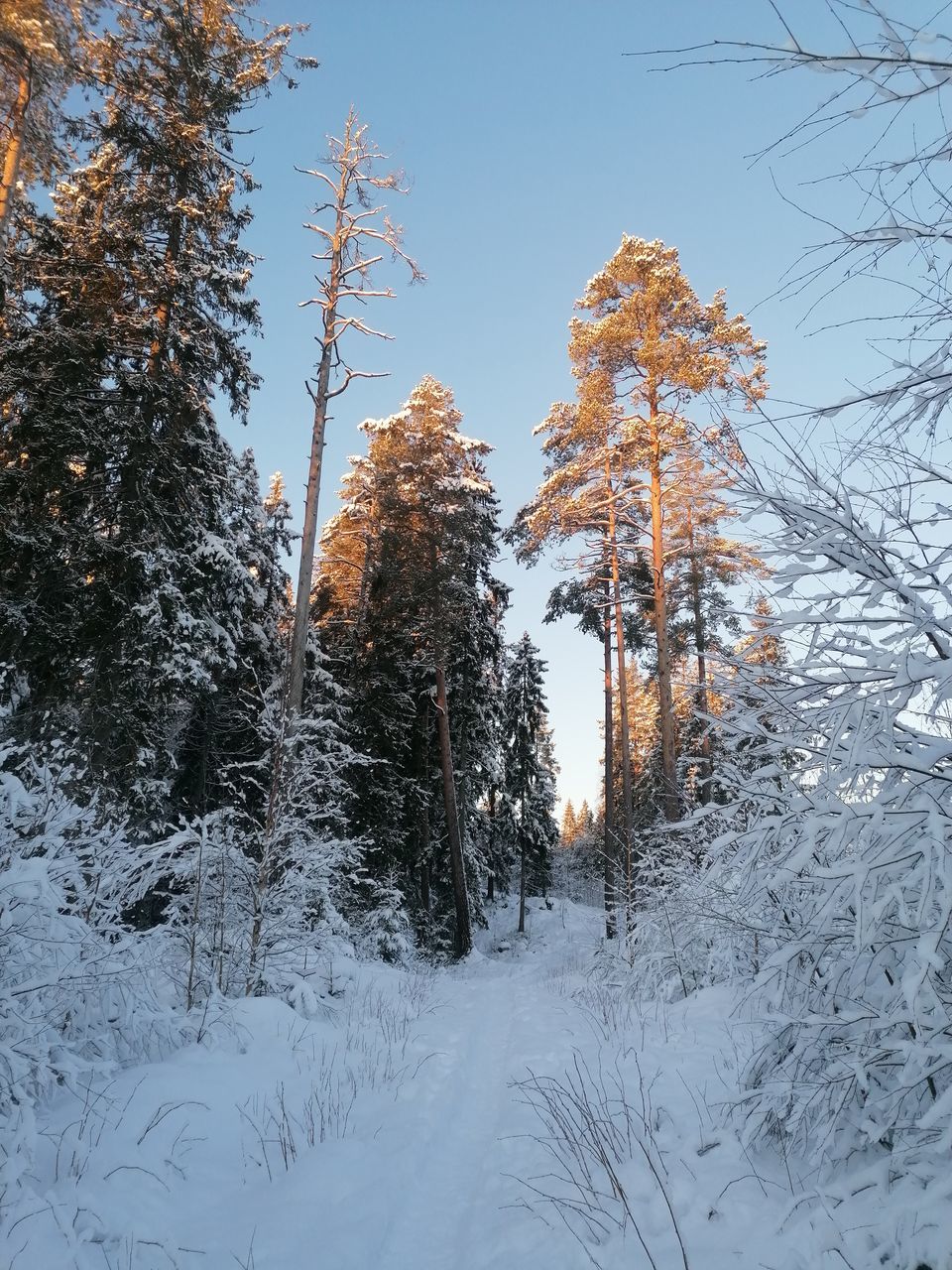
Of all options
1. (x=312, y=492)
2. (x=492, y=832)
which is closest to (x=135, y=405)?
(x=312, y=492)

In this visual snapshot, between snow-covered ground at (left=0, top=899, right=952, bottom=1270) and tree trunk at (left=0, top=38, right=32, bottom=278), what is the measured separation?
10.3m

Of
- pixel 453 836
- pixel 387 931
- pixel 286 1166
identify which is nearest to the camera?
pixel 286 1166

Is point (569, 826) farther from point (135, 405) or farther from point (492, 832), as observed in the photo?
point (135, 405)

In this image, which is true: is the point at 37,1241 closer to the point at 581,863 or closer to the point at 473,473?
the point at 473,473

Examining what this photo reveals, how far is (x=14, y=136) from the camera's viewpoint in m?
8.91

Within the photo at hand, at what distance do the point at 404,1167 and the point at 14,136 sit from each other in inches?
495

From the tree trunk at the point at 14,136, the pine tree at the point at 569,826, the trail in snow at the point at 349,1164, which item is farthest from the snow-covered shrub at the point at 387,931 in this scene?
the pine tree at the point at 569,826

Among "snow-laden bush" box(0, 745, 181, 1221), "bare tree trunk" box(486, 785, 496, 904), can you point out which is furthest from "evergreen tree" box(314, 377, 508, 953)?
"snow-laden bush" box(0, 745, 181, 1221)

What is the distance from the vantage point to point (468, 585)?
18.0 m

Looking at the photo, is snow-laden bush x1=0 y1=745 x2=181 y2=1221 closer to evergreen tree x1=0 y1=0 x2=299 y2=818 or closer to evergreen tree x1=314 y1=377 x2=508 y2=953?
evergreen tree x1=0 y1=0 x2=299 y2=818

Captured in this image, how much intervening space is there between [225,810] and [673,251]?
13.4 m

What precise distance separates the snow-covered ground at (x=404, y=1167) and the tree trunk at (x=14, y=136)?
10347 millimetres

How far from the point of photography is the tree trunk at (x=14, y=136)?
8.48 meters

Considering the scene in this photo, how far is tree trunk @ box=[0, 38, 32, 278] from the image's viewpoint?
27.8 ft
